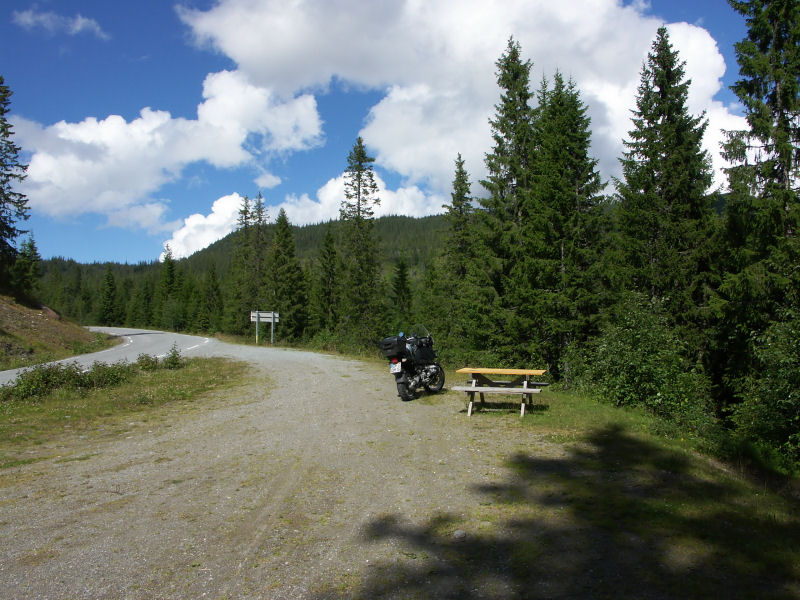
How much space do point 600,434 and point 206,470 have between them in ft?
19.6

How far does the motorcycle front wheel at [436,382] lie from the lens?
11820 mm

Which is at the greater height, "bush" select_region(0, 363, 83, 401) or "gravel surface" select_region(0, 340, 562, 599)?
"bush" select_region(0, 363, 83, 401)

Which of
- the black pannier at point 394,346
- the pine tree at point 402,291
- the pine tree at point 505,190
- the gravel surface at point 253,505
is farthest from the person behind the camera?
the pine tree at point 402,291

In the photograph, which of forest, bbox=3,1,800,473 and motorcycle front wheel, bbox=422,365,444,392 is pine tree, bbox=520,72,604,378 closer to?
forest, bbox=3,1,800,473

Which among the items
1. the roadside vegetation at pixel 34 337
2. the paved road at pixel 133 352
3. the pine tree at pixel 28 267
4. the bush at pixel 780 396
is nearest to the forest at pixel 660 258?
the bush at pixel 780 396

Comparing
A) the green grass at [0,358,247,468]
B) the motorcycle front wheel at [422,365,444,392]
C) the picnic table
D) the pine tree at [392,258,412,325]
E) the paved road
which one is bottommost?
the green grass at [0,358,247,468]

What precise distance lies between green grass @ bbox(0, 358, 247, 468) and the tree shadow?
20.5ft

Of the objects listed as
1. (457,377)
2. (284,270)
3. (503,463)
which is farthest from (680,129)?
(284,270)

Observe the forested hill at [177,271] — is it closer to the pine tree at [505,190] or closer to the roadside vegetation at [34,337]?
the pine tree at [505,190]

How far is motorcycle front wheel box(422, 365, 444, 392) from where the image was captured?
11820 mm

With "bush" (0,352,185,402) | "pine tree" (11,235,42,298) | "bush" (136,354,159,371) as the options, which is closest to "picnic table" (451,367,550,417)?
"bush" (0,352,185,402)

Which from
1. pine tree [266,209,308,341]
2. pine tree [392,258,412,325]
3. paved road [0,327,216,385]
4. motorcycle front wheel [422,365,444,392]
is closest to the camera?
motorcycle front wheel [422,365,444,392]

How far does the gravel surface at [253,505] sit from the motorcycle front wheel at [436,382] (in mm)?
2188

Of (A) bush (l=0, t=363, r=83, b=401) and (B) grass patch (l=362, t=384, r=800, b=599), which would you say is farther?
(A) bush (l=0, t=363, r=83, b=401)
